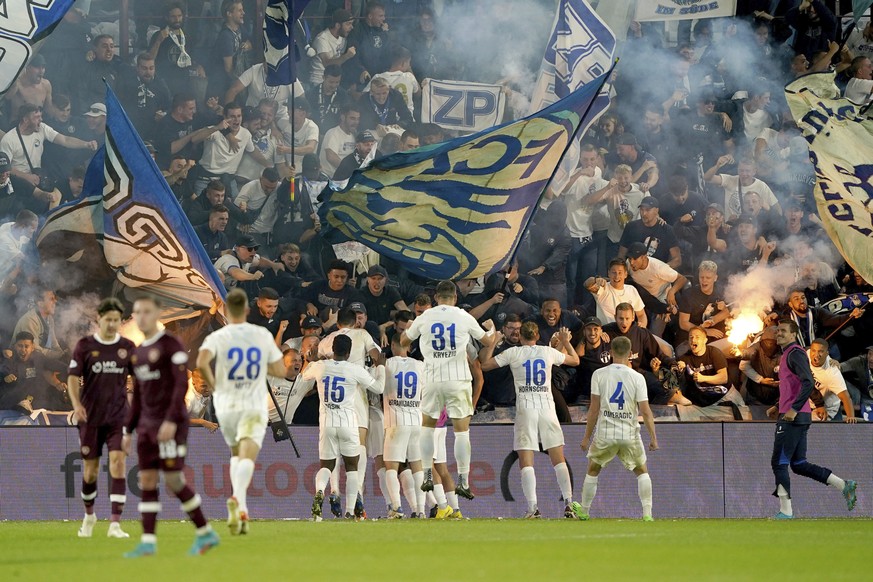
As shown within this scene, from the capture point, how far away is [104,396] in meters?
12.9

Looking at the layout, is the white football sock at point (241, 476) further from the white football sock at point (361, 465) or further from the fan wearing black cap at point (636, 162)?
the fan wearing black cap at point (636, 162)

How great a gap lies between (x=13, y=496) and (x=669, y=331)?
348 inches

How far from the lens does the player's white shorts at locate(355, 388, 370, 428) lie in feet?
53.5

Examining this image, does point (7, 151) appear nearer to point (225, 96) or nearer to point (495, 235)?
point (225, 96)

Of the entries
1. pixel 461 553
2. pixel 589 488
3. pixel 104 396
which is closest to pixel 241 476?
pixel 461 553

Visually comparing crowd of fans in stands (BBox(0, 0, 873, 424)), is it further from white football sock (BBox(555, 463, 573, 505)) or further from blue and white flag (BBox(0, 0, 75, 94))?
white football sock (BBox(555, 463, 573, 505))

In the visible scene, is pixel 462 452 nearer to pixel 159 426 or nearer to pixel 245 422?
pixel 245 422

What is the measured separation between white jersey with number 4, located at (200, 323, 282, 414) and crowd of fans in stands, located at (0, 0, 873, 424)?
4582mm

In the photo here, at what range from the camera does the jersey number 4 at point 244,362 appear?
1120 centimetres

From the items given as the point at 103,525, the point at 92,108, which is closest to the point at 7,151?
the point at 92,108

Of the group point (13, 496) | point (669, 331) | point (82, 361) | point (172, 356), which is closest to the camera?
point (172, 356)

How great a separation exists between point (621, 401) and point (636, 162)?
629 cm

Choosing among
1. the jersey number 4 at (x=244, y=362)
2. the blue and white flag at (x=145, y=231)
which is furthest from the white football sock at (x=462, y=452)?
the jersey number 4 at (x=244, y=362)

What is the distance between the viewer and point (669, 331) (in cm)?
1880
